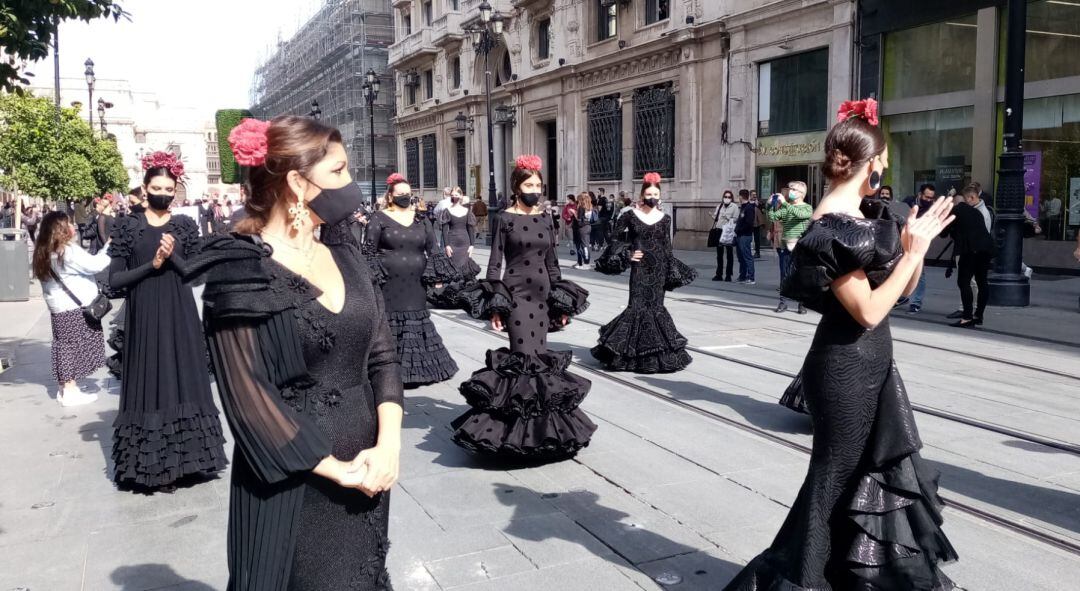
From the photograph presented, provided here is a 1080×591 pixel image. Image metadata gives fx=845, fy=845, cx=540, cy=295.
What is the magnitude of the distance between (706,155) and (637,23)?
5.70 meters

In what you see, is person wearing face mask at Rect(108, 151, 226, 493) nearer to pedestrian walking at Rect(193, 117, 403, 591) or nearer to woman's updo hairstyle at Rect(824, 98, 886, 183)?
pedestrian walking at Rect(193, 117, 403, 591)

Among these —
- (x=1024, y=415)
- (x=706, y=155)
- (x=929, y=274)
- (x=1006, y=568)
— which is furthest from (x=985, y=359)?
(x=706, y=155)

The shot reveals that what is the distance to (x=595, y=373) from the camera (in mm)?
8422

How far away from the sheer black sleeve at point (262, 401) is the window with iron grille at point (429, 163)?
43586mm

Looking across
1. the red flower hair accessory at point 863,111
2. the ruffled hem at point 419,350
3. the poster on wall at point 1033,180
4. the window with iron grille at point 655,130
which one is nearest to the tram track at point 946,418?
the ruffled hem at point 419,350

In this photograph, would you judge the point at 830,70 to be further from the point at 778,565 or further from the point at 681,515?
the point at 778,565

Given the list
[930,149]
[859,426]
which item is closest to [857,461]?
[859,426]

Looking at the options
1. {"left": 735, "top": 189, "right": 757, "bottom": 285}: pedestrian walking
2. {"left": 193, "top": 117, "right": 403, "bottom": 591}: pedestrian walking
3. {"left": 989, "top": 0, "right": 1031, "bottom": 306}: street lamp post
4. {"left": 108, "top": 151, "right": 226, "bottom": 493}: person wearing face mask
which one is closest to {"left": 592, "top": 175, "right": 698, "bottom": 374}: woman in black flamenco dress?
{"left": 108, "top": 151, "right": 226, "bottom": 493}: person wearing face mask

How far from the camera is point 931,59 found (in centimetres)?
1869

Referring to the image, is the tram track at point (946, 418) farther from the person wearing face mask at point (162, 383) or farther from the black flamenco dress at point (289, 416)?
the person wearing face mask at point (162, 383)

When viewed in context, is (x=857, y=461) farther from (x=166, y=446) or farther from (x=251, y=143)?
(x=166, y=446)

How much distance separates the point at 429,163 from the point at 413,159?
2.89 m

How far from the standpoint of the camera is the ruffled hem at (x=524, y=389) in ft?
18.0

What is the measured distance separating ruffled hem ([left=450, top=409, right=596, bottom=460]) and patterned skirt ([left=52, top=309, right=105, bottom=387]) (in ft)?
13.7
